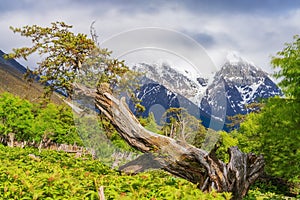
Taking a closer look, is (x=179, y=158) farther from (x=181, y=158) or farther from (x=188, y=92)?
(x=188, y=92)

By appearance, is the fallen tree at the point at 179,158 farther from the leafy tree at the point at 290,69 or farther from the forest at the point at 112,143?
the leafy tree at the point at 290,69

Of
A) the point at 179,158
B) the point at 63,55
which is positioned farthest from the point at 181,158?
the point at 63,55

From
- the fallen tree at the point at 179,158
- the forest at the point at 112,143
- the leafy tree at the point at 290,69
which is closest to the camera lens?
the forest at the point at 112,143

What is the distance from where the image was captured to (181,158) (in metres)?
7.66

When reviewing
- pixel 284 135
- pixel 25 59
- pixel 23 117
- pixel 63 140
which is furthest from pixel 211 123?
pixel 63 140

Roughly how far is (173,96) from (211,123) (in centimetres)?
136

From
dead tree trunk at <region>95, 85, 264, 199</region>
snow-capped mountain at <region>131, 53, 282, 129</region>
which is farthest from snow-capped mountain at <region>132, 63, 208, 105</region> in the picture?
dead tree trunk at <region>95, 85, 264, 199</region>

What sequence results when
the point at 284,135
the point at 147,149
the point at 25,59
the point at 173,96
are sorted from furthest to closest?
1. the point at 25,59
2. the point at 284,135
3. the point at 173,96
4. the point at 147,149

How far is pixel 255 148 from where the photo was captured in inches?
973

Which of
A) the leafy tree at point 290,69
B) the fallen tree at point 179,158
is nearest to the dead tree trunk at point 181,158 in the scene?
the fallen tree at point 179,158

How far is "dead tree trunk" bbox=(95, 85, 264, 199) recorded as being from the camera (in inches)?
285

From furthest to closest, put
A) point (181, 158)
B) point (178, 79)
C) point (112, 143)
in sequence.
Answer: point (112, 143) < point (178, 79) < point (181, 158)

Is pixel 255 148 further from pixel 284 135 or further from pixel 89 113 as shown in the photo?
pixel 89 113

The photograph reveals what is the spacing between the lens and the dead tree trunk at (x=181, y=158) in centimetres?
725
